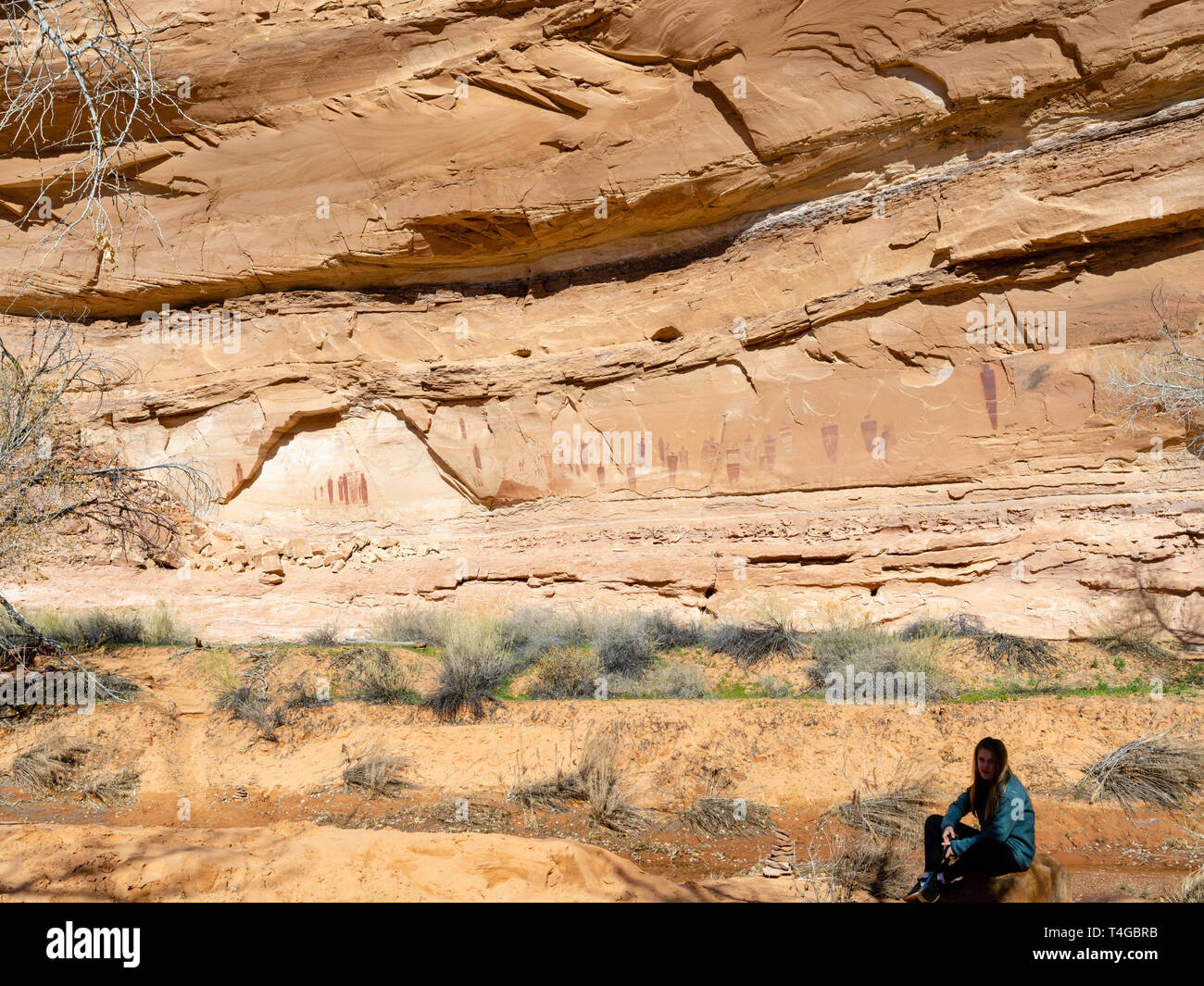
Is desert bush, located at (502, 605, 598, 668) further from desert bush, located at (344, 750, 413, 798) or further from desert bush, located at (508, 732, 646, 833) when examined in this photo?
desert bush, located at (508, 732, 646, 833)

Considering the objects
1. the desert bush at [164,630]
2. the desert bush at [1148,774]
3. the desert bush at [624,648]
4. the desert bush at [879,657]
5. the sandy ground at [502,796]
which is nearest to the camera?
the sandy ground at [502,796]

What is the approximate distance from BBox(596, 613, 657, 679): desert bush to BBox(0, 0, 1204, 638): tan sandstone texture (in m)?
1.55

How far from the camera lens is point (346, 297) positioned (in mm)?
14812

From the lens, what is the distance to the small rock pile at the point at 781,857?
526 cm

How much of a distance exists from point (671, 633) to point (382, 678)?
363cm

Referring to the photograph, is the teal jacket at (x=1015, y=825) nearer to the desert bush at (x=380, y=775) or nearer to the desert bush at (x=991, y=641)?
the desert bush at (x=380, y=775)

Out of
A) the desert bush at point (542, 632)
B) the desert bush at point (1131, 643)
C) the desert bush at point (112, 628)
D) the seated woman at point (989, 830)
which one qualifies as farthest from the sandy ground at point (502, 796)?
the desert bush at point (112, 628)

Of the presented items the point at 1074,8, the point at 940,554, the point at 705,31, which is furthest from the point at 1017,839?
the point at 705,31

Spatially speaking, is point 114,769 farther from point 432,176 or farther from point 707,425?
point 432,176

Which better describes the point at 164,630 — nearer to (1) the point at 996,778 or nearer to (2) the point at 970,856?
(2) the point at 970,856

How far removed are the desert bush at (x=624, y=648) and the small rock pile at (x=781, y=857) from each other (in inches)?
125

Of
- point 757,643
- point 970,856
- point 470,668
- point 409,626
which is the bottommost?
point 970,856

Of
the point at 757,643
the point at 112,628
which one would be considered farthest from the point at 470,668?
the point at 112,628

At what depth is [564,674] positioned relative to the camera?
900cm
